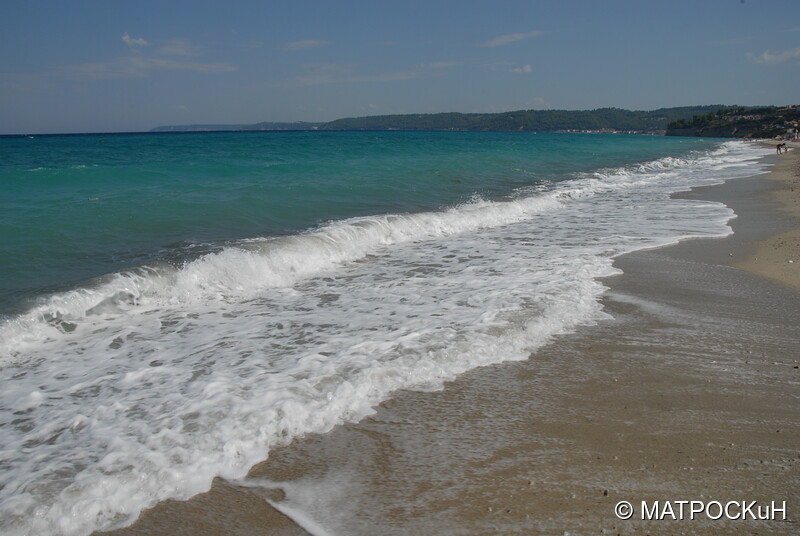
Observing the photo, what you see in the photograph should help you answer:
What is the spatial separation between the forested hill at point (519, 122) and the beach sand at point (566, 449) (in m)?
166

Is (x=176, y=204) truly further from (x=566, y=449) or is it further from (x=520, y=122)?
(x=520, y=122)

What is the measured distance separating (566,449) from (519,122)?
172098mm

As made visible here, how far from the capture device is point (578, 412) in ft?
12.9

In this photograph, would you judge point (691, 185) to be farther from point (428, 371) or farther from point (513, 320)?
point (428, 371)

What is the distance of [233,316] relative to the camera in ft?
21.0

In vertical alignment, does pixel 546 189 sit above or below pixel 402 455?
above

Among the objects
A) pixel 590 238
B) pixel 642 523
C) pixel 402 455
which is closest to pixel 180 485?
pixel 402 455

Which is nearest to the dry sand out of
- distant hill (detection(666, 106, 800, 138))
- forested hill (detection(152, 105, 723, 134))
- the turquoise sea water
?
the turquoise sea water

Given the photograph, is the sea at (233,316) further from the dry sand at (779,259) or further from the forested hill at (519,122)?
the forested hill at (519,122)

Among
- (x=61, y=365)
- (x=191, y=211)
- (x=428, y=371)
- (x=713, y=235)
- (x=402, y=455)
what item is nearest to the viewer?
(x=402, y=455)

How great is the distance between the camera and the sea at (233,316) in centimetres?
346

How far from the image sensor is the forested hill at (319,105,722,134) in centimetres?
16625

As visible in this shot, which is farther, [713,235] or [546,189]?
[546,189]

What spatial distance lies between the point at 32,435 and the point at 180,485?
4.54 ft
